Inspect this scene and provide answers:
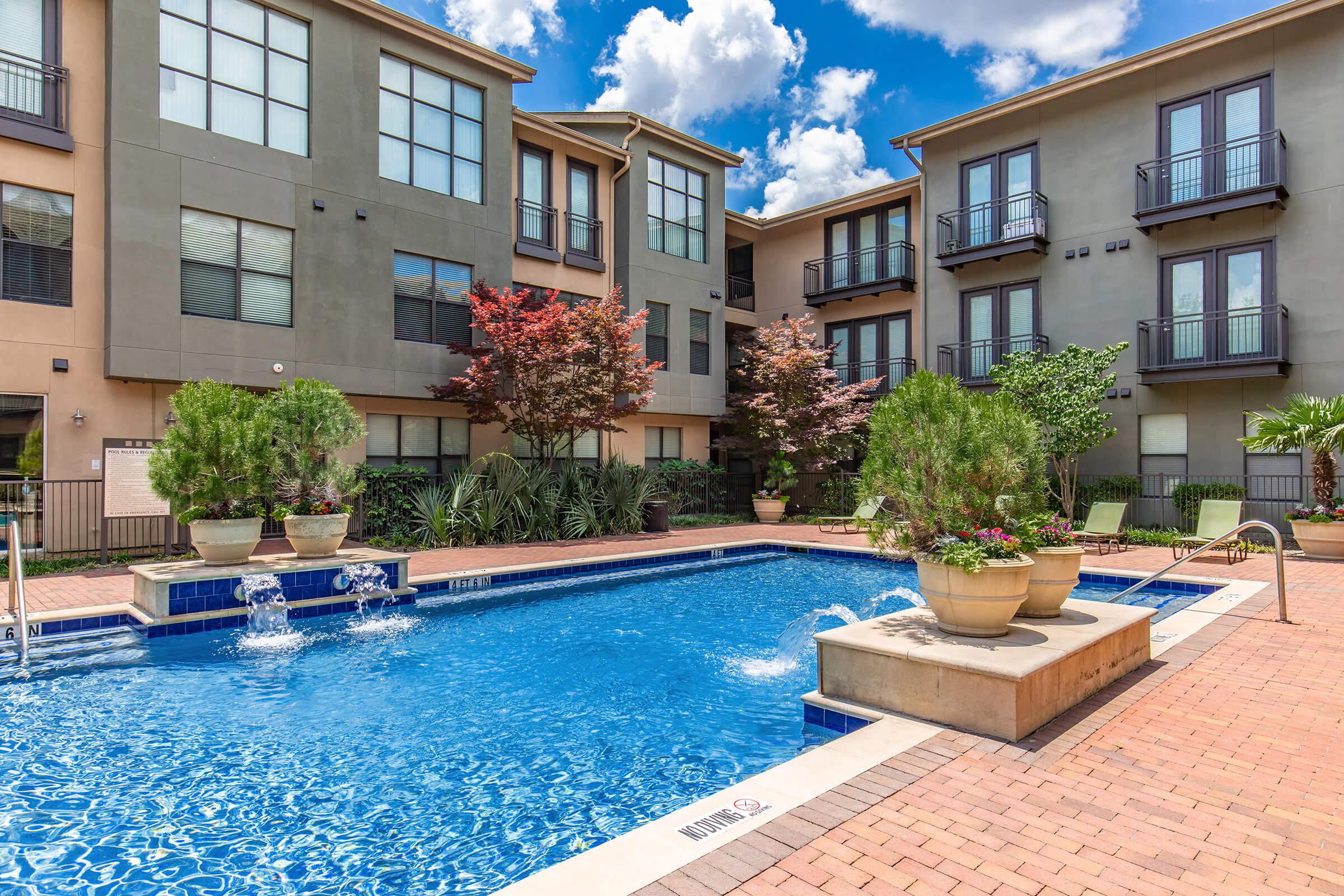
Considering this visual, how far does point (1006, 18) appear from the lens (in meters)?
14.9

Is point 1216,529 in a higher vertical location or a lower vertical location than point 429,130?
lower

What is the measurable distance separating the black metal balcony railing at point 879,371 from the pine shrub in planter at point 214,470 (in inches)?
584

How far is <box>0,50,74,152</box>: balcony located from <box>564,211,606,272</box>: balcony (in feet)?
29.4

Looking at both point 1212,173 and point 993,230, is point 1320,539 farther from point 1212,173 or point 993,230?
point 993,230

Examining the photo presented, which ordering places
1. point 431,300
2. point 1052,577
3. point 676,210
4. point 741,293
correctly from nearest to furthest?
point 1052,577 → point 431,300 → point 676,210 → point 741,293

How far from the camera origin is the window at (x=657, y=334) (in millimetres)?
18547

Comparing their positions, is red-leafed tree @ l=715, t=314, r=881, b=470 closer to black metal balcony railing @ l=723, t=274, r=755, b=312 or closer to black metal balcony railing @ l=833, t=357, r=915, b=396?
black metal balcony railing @ l=833, t=357, r=915, b=396

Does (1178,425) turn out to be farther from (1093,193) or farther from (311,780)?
(311,780)

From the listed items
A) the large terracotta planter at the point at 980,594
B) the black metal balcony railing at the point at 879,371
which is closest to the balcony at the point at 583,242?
the black metal balcony railing at the point at 879,371

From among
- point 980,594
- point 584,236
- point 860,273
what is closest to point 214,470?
point 980,594

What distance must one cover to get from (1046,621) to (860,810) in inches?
111

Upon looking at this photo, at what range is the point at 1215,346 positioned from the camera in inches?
576

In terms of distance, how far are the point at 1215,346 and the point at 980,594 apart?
1358 centimetres

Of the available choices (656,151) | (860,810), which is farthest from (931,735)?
(656,151)
